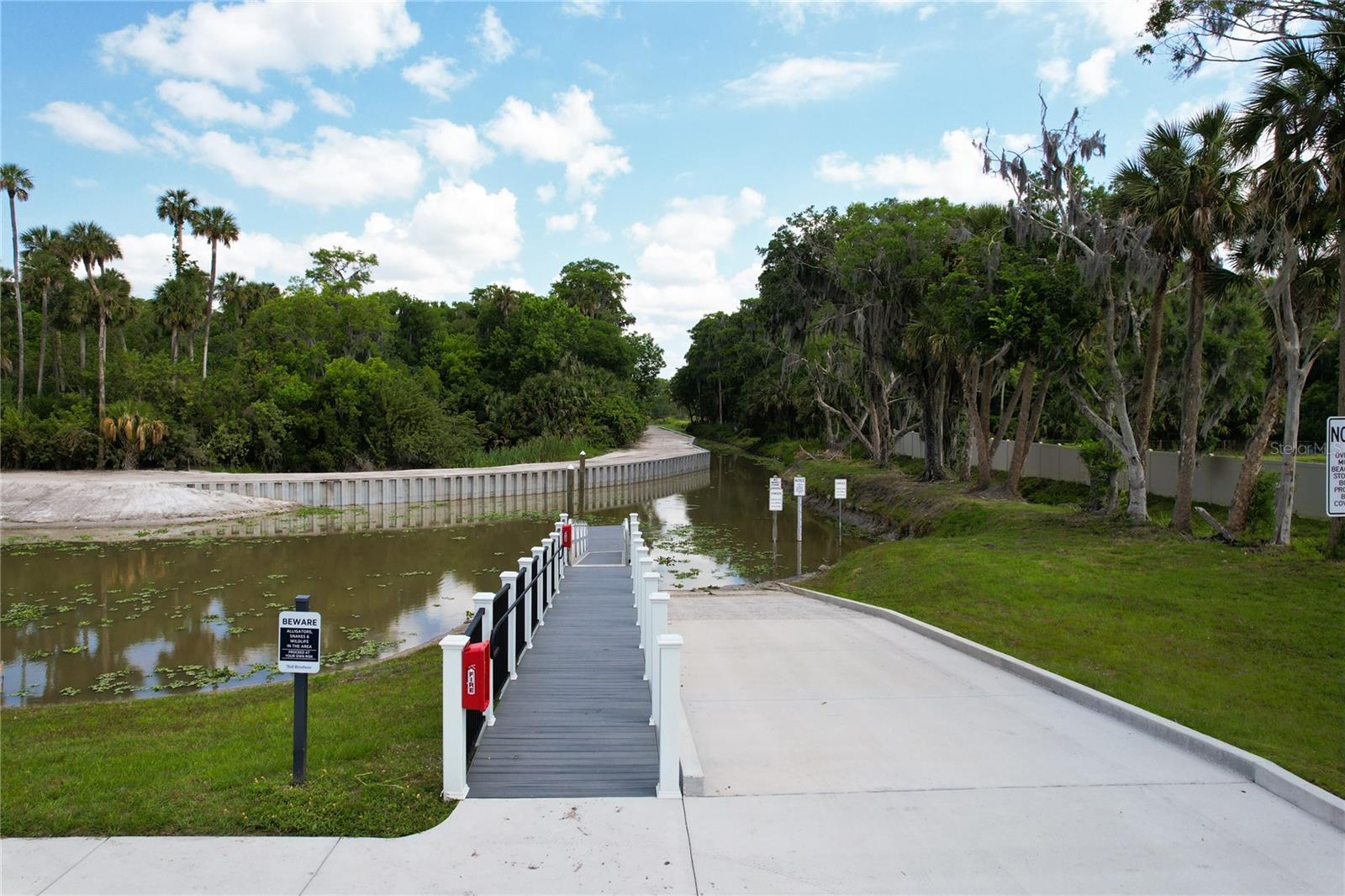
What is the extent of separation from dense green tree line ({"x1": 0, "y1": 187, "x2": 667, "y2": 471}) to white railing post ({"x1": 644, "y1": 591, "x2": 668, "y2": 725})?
3757cm

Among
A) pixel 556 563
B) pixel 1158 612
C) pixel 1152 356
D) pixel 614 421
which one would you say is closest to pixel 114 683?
pixel 556 563

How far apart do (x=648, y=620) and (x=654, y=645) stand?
17.2 inches

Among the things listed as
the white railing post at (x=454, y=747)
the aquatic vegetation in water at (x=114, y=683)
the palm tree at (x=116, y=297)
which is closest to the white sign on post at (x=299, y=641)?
the white railing post at (x=454, y=747)

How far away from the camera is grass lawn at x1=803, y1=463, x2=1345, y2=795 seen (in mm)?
7617

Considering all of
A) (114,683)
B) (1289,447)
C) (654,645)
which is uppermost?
(1289,447)

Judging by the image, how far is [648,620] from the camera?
8.30 metres

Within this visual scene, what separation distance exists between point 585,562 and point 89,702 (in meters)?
9.30

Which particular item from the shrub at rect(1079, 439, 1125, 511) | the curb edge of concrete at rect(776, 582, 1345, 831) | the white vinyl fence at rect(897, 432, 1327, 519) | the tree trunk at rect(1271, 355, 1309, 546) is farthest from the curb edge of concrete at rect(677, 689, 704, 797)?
the white vinyl fence at rect(897, 432, 1327, 519)

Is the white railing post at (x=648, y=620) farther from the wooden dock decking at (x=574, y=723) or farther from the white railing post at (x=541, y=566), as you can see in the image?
the white railing post at (x=541, y=566)

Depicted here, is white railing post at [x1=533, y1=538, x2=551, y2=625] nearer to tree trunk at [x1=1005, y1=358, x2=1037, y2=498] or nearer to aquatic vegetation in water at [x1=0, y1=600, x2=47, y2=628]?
aquatic vegetation in water at [x1=0, y1=600, x2=47, y2=628]

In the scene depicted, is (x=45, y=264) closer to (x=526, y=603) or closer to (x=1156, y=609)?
(x=526, y=603)

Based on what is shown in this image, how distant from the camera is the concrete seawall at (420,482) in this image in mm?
34531

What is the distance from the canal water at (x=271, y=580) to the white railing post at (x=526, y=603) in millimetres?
5607

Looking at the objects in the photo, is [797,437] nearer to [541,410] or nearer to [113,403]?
[541,410]
